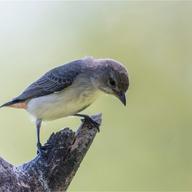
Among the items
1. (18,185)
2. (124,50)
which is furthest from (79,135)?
(124,50)

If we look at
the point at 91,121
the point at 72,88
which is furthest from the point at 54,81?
the point at 91,121

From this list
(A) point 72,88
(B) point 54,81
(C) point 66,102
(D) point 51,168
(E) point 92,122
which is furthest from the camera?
(B) point 54,81

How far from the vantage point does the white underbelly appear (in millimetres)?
7859

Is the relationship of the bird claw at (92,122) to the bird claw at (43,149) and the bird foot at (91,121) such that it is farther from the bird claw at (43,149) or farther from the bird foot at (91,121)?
the bird claw at (43,149)

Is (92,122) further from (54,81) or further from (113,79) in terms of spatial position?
(54,81)

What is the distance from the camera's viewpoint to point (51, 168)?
6785 mm

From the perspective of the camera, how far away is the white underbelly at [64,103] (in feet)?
25.8

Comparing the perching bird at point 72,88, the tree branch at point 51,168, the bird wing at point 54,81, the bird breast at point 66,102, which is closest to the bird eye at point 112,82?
the perching bird at point 72,88

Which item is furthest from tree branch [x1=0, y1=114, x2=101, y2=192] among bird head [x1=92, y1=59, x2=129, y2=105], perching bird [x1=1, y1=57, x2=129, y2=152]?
bird head [x1=92, y1=59, x2=129, y2=105]

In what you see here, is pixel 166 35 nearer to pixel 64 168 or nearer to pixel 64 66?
pixel 64 66

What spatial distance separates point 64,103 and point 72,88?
0.21 m

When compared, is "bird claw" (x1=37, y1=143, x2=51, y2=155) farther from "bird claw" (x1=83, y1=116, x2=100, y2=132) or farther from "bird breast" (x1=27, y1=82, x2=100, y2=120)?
"bird breast" (x1=27, y1=82, x2=100, y2=120)

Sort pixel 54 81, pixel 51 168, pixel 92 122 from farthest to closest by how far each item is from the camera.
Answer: pixel 54 81 → pixel 92 122 → pixel 51 168

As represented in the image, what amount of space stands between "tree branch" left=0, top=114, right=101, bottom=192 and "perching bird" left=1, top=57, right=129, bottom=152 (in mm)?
657
